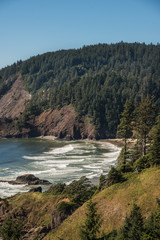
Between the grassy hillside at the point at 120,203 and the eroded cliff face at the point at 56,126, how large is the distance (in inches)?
3899

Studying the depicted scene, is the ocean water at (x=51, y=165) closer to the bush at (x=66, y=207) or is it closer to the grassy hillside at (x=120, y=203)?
the bush at (x=66, y=207)

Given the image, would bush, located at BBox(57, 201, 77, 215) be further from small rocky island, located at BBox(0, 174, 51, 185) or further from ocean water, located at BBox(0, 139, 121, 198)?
small rocky island, located at BBox(0, 174, 51, 185)

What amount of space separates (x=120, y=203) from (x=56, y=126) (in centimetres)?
11887

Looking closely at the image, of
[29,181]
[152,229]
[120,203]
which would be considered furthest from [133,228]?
[29,181]

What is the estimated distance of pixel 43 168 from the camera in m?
68.3

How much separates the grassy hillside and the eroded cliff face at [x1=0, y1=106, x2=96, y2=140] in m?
99.0

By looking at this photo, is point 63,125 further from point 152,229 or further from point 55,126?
point 152,229

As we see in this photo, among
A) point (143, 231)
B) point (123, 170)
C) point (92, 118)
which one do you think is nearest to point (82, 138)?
point (92, 118)

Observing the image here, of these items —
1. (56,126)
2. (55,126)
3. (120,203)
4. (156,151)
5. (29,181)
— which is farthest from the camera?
(55,126)

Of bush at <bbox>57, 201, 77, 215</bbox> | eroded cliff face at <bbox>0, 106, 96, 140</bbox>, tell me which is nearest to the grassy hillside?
bush at <bbox>57, 201, 77, 215</bbox>

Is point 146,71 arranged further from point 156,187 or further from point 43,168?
point 156,187

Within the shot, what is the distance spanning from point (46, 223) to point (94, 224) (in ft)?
30.5

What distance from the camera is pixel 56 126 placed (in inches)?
5625

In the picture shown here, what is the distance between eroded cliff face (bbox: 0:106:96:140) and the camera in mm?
134000
